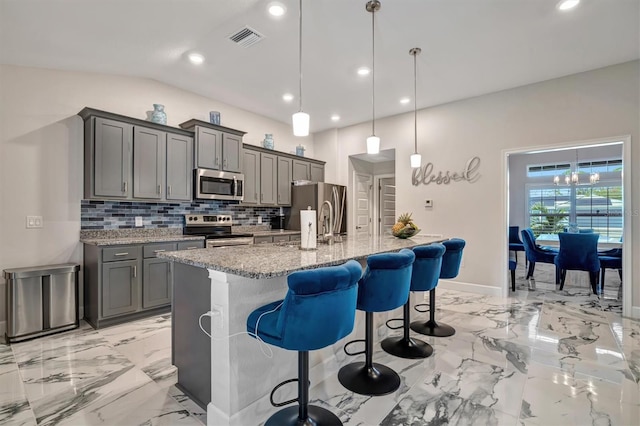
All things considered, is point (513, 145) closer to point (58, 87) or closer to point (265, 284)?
point (265, 284)

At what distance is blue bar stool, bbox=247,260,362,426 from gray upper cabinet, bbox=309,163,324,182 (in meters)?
4.64

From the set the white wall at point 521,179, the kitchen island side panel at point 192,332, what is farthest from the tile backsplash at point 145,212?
the white wall at point 521,179

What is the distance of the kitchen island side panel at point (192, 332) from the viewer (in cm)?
185

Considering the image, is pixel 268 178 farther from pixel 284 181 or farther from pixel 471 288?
pixel 471 288

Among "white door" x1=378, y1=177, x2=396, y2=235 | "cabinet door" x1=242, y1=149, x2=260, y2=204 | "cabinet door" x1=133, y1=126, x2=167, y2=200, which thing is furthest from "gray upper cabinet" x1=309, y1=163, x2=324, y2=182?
"cabinet door" x1=133, y1=126, x2=167, y2=200

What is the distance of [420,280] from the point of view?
99.9 inches

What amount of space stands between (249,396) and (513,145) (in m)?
4.55

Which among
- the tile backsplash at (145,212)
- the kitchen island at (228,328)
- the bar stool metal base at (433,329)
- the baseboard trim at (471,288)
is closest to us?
the kitchen island at (228,328)

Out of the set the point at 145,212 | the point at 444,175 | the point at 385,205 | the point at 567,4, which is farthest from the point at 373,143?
the point at 385,205

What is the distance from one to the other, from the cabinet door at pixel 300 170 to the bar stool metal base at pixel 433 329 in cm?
346

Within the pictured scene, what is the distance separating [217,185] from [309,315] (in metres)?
3.43

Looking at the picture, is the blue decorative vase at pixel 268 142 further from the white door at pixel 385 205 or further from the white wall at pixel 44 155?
the white door at pixel 385 205

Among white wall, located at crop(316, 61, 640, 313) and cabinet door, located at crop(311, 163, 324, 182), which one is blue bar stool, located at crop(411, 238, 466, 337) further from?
cabinet door, located at crop(311, 163, 324, 182)

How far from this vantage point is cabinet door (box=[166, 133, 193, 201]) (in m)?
3.95
